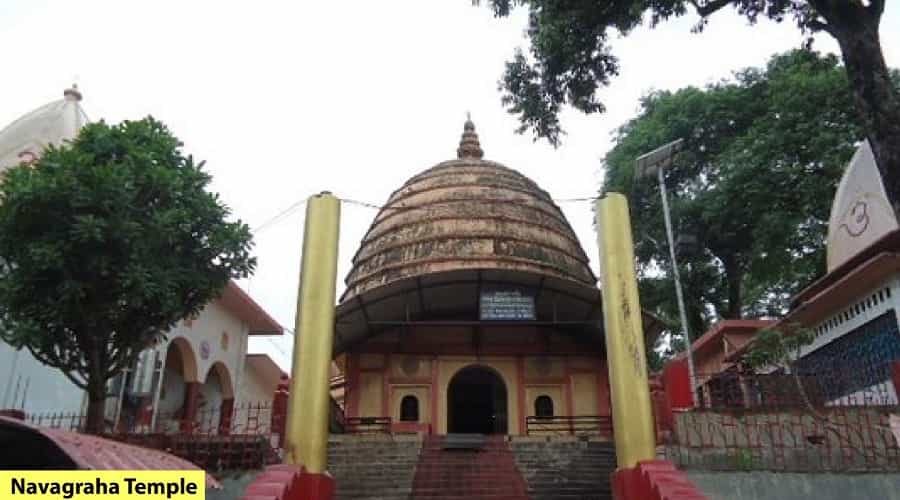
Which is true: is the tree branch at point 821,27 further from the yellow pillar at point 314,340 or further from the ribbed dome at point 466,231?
the ribbed dome at point 466,231

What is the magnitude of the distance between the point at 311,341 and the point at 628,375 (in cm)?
418

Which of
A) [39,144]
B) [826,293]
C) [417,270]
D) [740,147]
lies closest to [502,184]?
[417,270]

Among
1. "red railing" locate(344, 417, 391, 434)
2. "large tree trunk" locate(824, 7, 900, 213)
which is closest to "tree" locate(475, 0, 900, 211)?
"large tree trunk" locate(824, 7, 900, 213)

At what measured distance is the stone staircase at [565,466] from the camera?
983 cm

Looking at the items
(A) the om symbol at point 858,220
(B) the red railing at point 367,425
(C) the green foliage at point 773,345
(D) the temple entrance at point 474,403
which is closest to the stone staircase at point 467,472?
(B) the red railing at point 367,425

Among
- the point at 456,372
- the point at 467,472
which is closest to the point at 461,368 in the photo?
the point at 456,372

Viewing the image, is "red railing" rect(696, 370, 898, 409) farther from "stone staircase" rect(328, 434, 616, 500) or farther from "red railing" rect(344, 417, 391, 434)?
"red railing" rect(344, 417, 391, 434)

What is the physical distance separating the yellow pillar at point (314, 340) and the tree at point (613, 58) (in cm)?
346

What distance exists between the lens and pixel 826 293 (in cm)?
1277

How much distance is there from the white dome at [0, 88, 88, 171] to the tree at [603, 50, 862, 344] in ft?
46.2

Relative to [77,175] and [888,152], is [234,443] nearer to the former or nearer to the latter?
[77,175]

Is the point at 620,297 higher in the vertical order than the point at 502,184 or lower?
lower

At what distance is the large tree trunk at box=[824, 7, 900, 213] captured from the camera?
6.62 m

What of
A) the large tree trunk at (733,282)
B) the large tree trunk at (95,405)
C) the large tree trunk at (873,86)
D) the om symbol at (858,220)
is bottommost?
the large tree trunk at (95,405)
